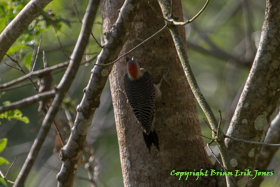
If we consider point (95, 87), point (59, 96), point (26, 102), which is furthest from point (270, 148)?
point (26, 102)

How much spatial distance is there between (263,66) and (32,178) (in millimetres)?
9513

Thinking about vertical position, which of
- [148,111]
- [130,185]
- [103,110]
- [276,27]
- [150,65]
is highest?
[276,27]

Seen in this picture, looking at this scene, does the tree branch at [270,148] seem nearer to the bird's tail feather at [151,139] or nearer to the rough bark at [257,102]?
the rough bark at [257,102]

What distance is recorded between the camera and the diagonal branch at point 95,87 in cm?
294

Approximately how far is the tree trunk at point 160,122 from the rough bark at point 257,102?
0.42 meters

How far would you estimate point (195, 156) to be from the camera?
3.37m

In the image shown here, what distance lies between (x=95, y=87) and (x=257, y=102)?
1.43m

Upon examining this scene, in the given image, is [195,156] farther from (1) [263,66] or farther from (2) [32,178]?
(2) [32,178]

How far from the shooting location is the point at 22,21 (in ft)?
10.9

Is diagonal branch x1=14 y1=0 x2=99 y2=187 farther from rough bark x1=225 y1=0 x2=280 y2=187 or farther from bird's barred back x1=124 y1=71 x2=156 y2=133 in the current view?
bird's barred back x1=124 y1=71 x2=156 y2=133

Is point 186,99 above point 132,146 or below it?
above

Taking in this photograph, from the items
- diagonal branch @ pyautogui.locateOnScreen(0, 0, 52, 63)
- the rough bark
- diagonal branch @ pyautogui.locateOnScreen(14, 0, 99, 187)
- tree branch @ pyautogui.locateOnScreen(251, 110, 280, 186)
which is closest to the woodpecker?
the rough bark

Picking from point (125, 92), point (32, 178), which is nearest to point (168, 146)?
point (125, 92)

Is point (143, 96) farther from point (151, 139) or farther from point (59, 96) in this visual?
point (59, 96)
